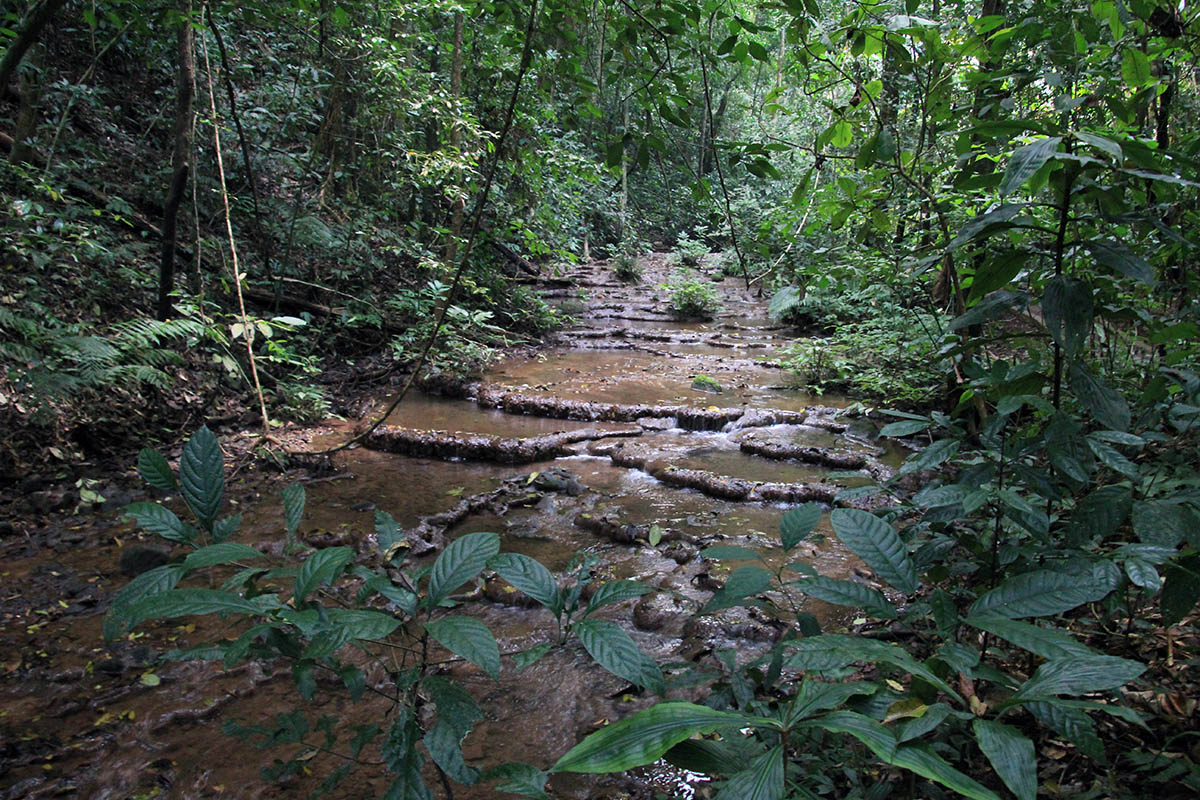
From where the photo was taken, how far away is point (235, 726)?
127 cm

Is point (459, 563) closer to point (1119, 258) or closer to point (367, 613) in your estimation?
point (367, 613)

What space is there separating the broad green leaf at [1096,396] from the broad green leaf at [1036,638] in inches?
23.7

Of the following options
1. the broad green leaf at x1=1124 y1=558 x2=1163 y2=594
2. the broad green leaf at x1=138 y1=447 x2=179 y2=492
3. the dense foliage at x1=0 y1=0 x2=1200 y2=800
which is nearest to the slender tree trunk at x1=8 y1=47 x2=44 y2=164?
the dense foliage at x1=0 y1=0 x2=1200 y2=800

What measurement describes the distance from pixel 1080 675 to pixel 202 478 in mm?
1332

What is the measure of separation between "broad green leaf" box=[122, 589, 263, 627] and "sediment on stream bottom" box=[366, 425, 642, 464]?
399 cm

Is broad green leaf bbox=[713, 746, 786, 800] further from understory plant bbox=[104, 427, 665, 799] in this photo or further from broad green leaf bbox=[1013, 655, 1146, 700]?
broad green leaf bbox=[1013, 655, 1146, 700]

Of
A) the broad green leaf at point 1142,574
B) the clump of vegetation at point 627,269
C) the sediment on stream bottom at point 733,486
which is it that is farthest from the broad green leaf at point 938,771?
the clump of vegetation at point 627,269

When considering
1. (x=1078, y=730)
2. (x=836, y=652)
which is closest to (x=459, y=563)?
(x=836, y=652)

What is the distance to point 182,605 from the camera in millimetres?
802

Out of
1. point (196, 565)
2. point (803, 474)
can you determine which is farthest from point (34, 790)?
point (803, 474)

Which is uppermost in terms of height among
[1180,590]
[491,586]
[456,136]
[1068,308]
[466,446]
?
[456,136]

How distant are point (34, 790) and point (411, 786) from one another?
167 cm

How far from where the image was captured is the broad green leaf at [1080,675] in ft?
2.51

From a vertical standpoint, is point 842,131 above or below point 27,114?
below
